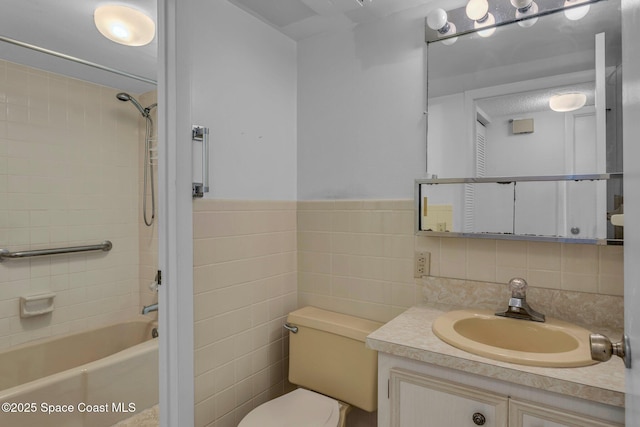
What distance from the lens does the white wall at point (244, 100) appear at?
1.49 meters

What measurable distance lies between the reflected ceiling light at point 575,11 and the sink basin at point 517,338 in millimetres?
1130

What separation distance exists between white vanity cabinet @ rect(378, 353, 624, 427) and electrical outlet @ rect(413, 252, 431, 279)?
20.4 inches

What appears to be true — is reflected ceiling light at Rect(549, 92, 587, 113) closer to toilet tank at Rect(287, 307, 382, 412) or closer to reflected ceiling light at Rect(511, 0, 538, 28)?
reflected ceiling light at Rect(511, 0, 538, 28)

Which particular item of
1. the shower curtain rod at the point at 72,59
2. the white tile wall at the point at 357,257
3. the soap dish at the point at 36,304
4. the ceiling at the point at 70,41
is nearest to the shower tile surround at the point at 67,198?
the soap dish at the point at 36,304

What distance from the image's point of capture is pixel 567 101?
1.31 m

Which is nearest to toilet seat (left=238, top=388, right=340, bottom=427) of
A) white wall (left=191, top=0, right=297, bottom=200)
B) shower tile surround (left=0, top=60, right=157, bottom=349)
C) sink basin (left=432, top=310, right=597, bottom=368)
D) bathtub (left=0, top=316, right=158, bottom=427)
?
sink basin (left=432, top=310, right=597, bottom=368)

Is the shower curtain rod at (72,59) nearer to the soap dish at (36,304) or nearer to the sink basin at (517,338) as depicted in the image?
the soap dish at (36,304)

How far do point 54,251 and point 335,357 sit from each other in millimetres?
1975

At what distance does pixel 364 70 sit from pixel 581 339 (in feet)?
4.67

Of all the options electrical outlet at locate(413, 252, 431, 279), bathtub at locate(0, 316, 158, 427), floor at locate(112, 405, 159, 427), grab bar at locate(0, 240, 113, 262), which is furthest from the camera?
grab bar at locate(0, 240, 113, 262)

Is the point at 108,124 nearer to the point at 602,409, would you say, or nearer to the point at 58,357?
the point at 58,357

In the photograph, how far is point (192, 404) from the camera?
4.69ft

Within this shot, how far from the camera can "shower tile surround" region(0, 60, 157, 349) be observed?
7.08ft

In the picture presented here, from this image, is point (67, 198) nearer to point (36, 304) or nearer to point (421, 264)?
point (36, 304)
